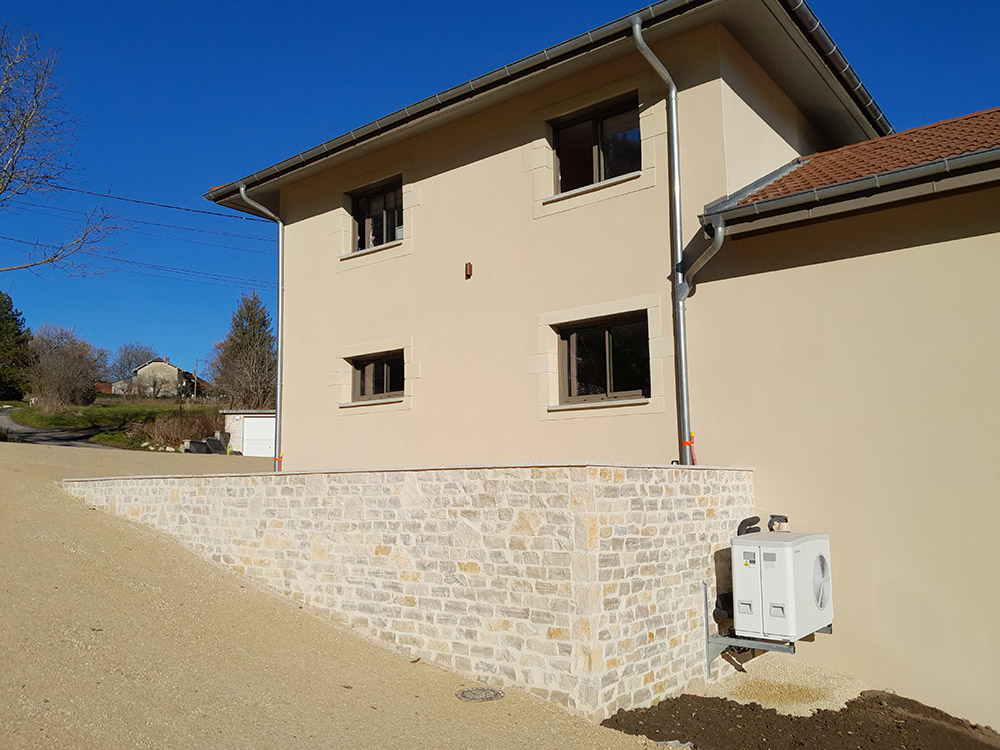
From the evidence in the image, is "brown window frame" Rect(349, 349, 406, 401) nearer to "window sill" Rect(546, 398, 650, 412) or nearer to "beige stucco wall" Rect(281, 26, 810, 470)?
"beige stucco wall" Rect(281, 26, 810, 470)

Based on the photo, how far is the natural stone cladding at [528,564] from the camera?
5977 mm

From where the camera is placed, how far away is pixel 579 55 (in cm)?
866

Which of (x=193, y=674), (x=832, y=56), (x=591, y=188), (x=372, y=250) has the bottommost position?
(x=193, y=674)

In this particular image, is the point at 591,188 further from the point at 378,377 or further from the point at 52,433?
the point at 52,433

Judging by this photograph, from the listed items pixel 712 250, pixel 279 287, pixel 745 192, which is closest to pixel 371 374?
pixel 279 287

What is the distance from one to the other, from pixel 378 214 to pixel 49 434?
21.2 m

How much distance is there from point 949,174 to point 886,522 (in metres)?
2.95

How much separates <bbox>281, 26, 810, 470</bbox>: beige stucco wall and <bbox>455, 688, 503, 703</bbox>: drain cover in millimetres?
3015

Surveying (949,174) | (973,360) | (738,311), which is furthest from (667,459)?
(949,174)

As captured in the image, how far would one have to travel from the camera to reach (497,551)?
650cm

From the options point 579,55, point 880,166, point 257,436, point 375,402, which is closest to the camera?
point 880,166

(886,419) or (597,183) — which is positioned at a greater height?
(597,183)

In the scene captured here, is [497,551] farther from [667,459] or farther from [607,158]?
[607,158]

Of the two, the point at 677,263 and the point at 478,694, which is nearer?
the point at 478,694
